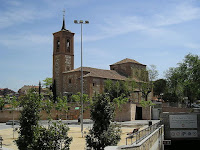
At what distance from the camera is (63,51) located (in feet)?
194

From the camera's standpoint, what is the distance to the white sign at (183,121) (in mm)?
24766

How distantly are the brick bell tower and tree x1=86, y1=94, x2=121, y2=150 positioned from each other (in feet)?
145

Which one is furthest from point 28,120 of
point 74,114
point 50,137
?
point 74,114

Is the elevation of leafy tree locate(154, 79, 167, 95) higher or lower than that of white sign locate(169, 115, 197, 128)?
higher

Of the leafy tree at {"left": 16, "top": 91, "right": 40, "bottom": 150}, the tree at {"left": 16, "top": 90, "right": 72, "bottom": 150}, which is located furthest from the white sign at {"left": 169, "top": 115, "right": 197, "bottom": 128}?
the leafy tree at {"left": 16, "top": 91, "right": 40, "bottom": 150}

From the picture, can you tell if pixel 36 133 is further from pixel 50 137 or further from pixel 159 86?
pixel 159 86

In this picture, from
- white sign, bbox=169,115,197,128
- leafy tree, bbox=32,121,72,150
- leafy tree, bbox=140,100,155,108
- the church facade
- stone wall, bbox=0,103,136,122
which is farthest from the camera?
the church facade

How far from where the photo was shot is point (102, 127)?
1391 cm

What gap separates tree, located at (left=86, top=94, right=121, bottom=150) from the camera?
42.6 ft

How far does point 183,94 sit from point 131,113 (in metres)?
32.6

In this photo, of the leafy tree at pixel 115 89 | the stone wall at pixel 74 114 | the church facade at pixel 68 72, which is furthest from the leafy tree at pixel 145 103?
the church facade at pixel 68 72

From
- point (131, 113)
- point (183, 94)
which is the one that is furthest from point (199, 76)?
point (183, 94)

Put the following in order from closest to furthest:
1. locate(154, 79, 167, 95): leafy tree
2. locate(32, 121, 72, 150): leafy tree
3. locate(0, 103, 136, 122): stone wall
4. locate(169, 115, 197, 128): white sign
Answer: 1. locate(32, 121, 72, 150): leafy tree
2. locate(169, 115, 197, 128): white sign
3. locate(0, 103, 136, 122): stone wall
4. locate(154, 79, 167, 95): leafy tree

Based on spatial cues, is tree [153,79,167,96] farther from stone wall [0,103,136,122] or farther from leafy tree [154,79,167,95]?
stone wall [0,103,136,122]
